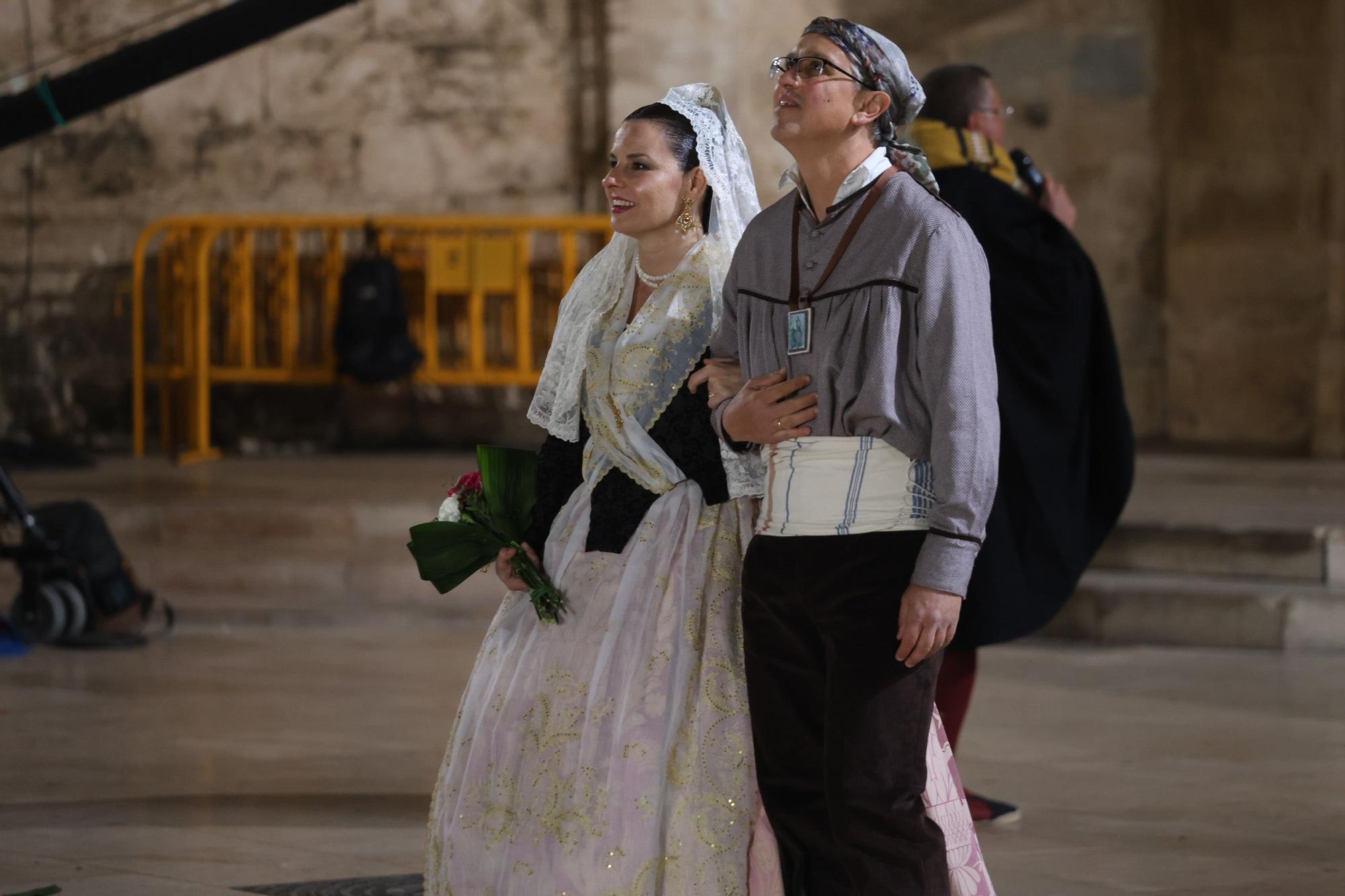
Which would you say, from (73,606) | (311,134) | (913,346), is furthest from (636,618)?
(311,134)

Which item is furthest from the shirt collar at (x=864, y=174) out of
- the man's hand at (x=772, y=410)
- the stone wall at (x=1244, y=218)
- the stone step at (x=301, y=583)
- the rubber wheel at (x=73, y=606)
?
the stone wall at (x=1244, y=218)

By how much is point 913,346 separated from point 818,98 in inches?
15.6

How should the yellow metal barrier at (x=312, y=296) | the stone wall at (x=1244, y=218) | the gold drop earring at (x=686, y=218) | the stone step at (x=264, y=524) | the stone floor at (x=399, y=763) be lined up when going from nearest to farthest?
the gold drop earring at (x=686, y=218)
the stone floor at (x=399, y=763)
the stone step at (x=264, y=524)
the yellow metal barrier at (x=312, y=296)
the stone wall at (x=1244, y=218)

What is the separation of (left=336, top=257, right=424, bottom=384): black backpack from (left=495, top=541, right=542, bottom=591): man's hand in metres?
6.45

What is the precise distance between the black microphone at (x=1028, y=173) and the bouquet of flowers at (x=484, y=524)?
1.65m

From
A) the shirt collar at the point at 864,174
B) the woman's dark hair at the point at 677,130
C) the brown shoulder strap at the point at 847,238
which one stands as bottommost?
the brown shoulder strap at the point at 847,238

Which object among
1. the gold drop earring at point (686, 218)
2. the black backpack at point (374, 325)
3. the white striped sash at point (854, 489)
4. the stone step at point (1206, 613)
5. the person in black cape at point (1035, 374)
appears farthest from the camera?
the black backpack at point (374, 325)

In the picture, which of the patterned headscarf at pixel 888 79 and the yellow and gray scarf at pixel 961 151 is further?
the yellow and gray scarf at pixel 961 151

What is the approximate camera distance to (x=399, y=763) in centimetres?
524

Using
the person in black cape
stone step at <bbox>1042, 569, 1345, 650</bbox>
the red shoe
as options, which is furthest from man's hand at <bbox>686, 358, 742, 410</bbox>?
stone step at <bbox>1042, 569, 1345, 650</bbox>

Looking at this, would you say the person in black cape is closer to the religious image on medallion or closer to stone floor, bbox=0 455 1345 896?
stone floor, bbox=0 455 1345 896

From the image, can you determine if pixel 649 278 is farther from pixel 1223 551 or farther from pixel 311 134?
pixel 311 134

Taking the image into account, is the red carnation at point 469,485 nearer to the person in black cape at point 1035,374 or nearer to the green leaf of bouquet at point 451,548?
the green leaf of bouquet at point 451,548

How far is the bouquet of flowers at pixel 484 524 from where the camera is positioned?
3.68 m
